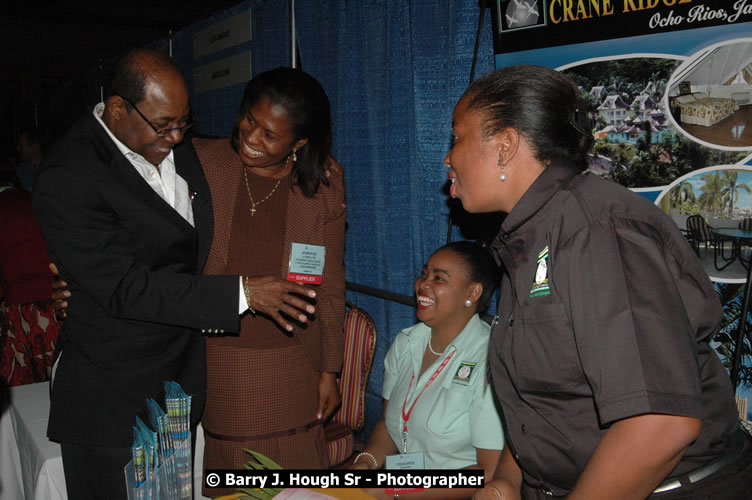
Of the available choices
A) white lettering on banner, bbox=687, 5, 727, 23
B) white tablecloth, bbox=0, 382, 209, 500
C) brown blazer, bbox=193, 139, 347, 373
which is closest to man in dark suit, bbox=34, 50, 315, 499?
brown blazer, bbox=193, 139, 347, 373

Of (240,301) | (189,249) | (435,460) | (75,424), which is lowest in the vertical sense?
(435,460)

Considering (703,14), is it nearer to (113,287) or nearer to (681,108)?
(681,108)

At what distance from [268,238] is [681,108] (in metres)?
1.50

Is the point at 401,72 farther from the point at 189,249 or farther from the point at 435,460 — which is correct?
the point at 435,460

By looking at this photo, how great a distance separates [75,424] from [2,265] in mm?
2787

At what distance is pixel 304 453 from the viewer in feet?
7.43

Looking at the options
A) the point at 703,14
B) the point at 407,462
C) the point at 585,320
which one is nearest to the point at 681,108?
the point at 703,14

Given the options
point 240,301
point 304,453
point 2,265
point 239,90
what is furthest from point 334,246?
point 2,265

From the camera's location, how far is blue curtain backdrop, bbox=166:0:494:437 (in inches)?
101

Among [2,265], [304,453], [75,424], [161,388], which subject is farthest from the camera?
[2,265]

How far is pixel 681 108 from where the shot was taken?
1.88 metres

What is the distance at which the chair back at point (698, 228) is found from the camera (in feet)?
6.15

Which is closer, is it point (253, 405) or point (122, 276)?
point (122, 276)

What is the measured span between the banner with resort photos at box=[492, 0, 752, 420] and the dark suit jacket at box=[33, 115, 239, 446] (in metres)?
1.45
